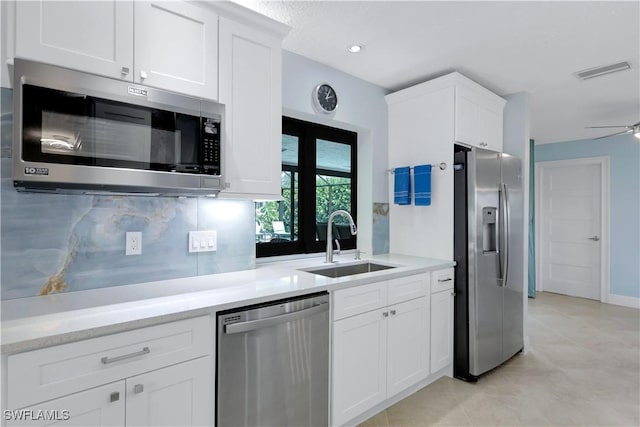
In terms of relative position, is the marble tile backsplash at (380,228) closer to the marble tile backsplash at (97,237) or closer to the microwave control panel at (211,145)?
the marble tile backsplash at (97,237)

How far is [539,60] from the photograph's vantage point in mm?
2730

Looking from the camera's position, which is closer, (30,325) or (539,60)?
(30,325)

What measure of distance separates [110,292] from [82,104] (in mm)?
848

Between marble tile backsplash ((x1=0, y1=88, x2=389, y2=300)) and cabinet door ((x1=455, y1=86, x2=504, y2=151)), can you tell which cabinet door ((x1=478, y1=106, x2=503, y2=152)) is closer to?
cabinet door ((x1=455, y1=86, x2=504, y2=151))

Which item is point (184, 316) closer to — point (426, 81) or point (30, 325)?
point (30, 325)

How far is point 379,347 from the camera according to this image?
221 centimetres

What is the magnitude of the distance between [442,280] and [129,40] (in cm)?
250

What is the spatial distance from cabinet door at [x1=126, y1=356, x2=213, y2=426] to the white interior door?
237 inches

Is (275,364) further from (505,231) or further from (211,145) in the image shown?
(505,231)

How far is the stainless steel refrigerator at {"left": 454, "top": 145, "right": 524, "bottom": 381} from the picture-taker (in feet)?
8.99

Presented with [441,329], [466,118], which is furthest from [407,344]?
[466,118]

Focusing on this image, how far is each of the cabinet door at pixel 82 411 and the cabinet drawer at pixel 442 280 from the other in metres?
2.10

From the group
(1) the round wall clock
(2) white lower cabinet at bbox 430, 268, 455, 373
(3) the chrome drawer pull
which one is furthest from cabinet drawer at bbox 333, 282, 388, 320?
(1) the round wall clock

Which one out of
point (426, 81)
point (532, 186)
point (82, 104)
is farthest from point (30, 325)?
point (532, 186)
